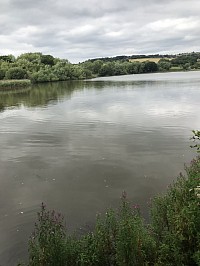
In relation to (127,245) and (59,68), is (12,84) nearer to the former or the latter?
(59,68)

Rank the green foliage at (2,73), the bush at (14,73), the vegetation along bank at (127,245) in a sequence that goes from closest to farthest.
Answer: the vegetation along bank at (127,245), the bush at (14,73), the green foliage at (2,73)

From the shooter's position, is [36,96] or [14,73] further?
[14,73]

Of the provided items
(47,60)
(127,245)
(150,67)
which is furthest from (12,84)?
(150,67)

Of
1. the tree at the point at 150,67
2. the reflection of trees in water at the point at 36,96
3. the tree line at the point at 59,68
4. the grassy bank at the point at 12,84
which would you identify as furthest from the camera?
the tree at the point at 150,67

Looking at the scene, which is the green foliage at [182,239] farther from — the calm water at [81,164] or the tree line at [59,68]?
the tree line at [59,68]

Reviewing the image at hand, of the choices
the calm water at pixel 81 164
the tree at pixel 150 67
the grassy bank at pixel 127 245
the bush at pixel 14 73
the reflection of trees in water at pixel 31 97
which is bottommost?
the calm water at pixel 81 164

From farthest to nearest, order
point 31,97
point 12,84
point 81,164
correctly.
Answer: point 12,84 < point 31,97 < point 81,164

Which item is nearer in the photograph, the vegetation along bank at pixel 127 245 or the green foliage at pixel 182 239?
the green foliage at pixel 182 239

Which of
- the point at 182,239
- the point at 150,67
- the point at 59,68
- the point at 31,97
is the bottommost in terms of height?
the point at 182,239

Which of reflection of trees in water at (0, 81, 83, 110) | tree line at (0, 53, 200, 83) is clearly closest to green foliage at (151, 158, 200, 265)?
reflection of trees in water at (0, 81, 83, 110)

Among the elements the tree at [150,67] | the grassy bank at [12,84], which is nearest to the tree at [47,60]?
the tree at [150,67]

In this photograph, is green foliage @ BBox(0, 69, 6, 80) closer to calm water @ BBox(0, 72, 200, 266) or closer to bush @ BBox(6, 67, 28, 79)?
bush @ BBox(6, 67, 28, 79)

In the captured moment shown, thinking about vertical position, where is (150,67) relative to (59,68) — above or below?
above

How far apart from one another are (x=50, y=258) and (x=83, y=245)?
924 millimetres
